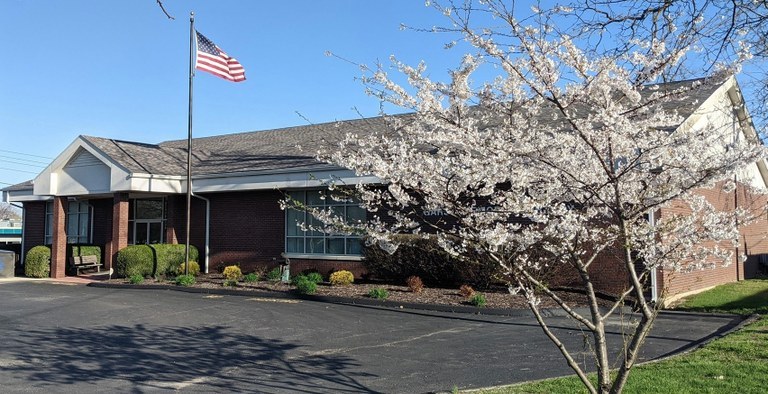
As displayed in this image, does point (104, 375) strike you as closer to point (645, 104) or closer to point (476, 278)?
point (645, 104)

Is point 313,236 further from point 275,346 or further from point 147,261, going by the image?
point 275,346

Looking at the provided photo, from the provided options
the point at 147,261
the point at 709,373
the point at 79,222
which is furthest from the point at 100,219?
→ the point at 709,373

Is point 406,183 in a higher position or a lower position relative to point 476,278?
higher

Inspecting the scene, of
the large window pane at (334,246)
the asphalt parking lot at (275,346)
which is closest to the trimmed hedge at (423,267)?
the large window pane at (334,246)

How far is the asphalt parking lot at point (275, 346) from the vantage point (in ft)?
25.1

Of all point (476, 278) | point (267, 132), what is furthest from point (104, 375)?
point (267, 132)

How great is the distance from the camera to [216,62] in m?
21.1

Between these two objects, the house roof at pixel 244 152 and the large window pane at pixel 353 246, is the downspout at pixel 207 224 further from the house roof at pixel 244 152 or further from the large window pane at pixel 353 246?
the large window pane at pixel 353 246

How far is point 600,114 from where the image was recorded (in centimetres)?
477

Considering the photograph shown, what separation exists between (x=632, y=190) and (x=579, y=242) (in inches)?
24.8

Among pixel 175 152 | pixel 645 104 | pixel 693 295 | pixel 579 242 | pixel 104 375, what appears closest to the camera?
pixel 645 104

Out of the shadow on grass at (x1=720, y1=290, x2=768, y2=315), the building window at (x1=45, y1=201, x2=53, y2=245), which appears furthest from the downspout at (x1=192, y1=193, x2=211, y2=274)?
the shadow on grass at (x1=720, y1=290, x2=768, y2=315)

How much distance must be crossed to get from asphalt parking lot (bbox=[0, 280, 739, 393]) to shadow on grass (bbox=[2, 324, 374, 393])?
0.01 metres

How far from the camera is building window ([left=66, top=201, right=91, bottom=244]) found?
2747cm
